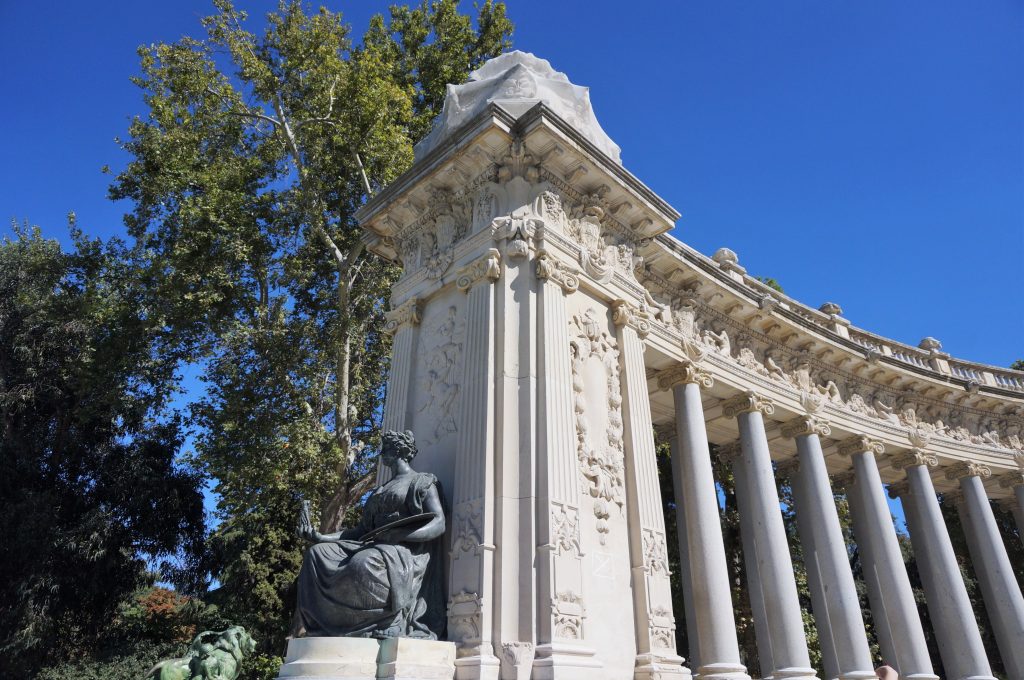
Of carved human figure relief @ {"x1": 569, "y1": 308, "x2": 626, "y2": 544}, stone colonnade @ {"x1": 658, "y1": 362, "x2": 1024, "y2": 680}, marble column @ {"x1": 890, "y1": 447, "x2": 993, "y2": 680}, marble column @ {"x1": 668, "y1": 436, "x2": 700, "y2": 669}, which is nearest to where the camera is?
carved human figure relief @ {"x1": 569, "y1": 308, "x2": 626, "y2": 544}

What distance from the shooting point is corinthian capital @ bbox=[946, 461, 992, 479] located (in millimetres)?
24156

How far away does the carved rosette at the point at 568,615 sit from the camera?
947 cm

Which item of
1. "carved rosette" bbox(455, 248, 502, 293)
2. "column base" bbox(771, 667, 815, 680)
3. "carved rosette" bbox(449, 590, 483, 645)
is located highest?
"carved rosette" bbox(455, 248, 502, 293)

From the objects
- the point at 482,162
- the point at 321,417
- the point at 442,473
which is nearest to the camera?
the point at 442,473

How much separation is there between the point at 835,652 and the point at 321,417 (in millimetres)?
16081

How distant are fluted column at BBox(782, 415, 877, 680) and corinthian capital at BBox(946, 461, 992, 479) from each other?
25.1 ft

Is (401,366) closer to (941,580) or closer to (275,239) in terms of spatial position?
(275,239)

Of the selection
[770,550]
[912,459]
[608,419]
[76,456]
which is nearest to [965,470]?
[912,459]

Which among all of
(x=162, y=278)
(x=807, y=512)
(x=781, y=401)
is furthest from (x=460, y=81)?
(x=807, y=512)

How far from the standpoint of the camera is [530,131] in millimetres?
12914

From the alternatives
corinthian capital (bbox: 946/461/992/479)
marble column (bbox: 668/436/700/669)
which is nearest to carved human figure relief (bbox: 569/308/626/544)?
marble column (bbox: 668/436/700/669)

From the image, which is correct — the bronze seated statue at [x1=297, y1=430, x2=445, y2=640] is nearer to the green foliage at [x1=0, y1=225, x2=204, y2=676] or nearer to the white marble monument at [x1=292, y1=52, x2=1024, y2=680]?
the white marble monument at [x1=292, y1=52, x2=1024, y2=680]

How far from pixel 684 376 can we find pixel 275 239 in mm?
14455

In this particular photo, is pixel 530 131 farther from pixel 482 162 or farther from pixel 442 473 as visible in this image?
pixel 442 473
